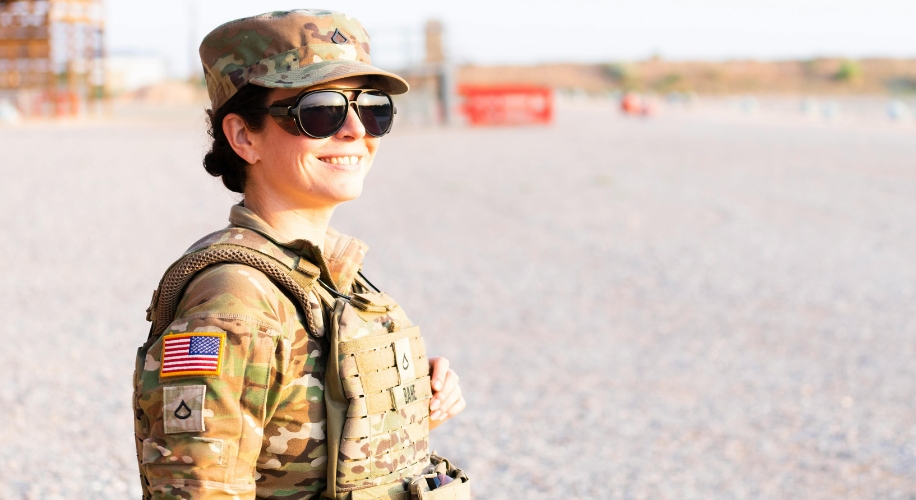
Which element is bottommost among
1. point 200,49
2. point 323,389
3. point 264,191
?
point 323,389

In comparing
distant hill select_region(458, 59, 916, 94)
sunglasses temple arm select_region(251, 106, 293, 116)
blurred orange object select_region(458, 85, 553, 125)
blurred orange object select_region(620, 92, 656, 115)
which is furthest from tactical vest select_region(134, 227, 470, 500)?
distant hill select_region(458, 59, 916, 94)

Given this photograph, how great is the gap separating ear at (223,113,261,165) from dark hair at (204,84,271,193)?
14 millimetres

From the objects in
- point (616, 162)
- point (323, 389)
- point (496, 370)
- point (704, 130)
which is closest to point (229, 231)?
point (323, 389)

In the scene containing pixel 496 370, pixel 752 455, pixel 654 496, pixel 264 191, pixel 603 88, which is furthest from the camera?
pixel 603 88

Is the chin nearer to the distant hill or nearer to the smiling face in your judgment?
the smiling face

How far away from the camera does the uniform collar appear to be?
2020 mm

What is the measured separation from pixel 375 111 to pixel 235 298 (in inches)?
21.7

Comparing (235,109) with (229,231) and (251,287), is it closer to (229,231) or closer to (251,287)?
(229,231)

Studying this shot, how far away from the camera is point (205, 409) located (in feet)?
5.75

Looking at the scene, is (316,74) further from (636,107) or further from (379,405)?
(636,107)

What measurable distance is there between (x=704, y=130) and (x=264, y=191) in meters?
31.3

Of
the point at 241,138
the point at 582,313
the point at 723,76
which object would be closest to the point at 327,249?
the point at 241,138

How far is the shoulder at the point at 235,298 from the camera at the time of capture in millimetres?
1783

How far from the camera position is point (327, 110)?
78.8 inches
